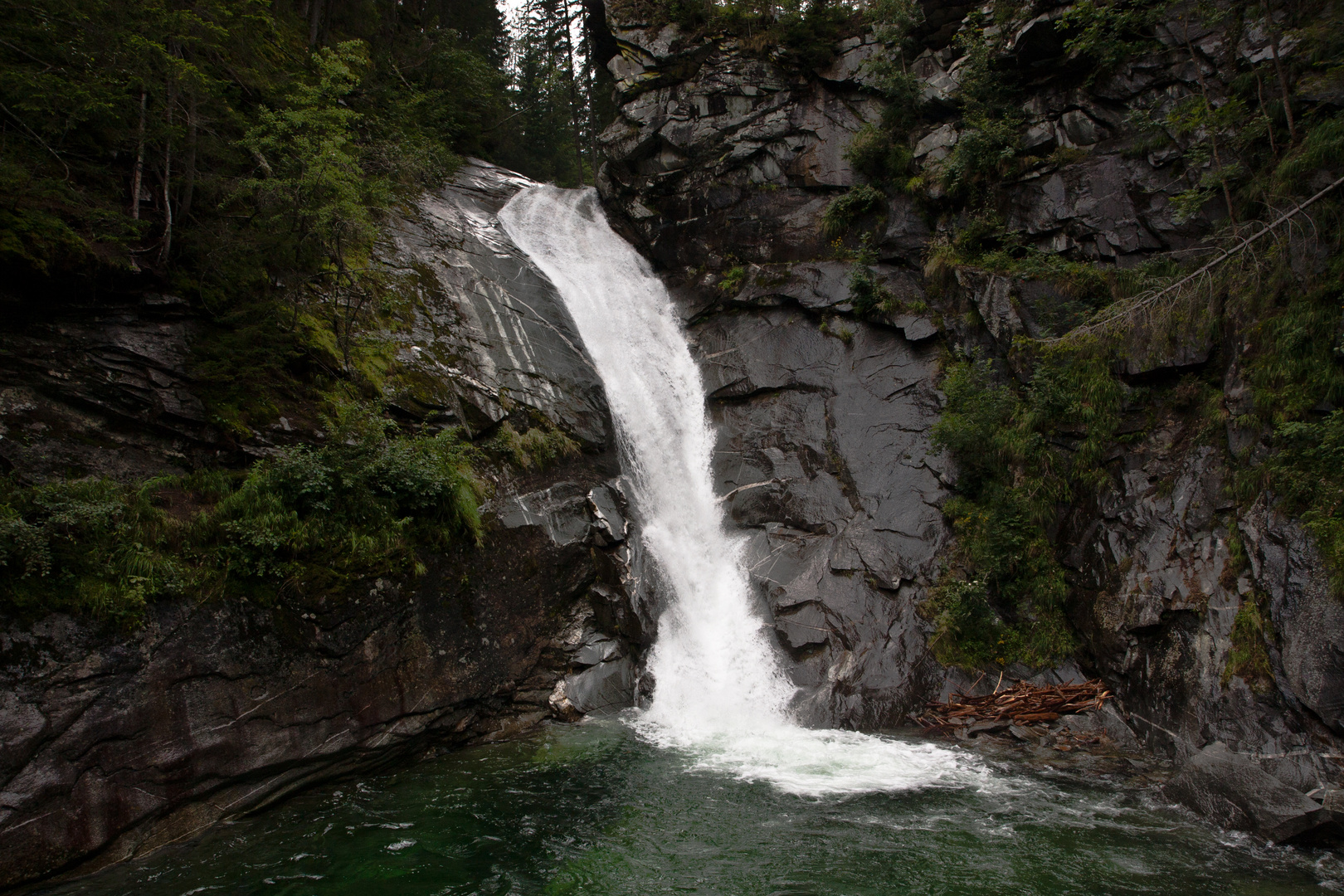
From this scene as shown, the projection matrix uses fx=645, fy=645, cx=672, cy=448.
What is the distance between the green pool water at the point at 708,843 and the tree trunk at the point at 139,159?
8.12m

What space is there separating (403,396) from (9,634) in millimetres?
5924

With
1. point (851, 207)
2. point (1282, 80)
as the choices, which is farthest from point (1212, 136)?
point (851, 207)

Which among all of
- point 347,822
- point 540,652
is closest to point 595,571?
point 540,652

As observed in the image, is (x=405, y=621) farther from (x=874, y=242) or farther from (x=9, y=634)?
(x=874, y=242)

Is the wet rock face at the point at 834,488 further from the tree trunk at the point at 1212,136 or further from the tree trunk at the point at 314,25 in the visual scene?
the tree trunk at the point at 314,25

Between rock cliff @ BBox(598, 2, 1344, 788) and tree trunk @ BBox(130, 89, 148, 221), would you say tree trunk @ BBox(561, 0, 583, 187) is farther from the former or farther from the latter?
tree trunk @ BBox(130, 89, 148, 221)

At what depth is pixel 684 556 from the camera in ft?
42.8

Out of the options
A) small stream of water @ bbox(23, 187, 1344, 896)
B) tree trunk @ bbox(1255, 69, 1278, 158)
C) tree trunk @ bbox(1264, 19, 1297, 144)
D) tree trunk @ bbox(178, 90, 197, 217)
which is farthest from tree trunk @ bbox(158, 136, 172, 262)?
tree trunk @ bbox(1264, 19, 1297, 144)

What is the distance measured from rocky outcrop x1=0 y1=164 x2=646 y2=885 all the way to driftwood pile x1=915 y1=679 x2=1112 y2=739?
494 centimetres

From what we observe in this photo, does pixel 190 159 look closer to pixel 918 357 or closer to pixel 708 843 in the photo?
pixel 708 843

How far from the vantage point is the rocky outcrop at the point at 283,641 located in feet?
20.1

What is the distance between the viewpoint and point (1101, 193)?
12.7m

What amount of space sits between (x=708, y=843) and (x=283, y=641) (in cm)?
539

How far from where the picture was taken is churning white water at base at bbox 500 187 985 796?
8672mm
